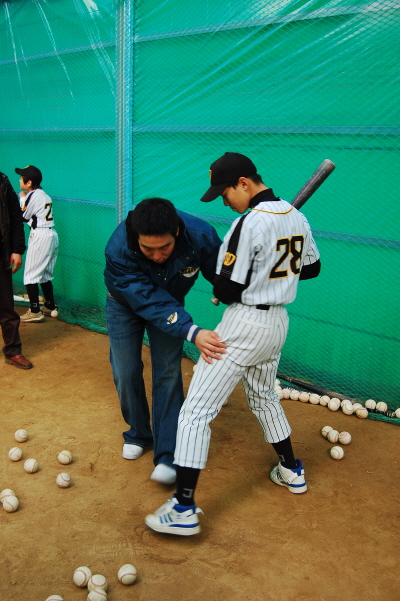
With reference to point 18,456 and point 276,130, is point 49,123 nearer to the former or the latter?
point 276,130

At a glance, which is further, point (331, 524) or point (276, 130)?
point (276, 130)

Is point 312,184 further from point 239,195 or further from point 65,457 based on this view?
point 65,457

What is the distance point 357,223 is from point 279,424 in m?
2.25

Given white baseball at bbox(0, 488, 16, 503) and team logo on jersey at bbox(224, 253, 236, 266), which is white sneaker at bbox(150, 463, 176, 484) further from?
team logo on jersey at bbox(224, 253, 236, 266)

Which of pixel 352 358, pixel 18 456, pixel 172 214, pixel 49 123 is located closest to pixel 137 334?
pixel 172 214

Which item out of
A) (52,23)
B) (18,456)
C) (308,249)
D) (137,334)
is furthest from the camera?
(52,23)

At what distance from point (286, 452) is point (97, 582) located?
54.0 inches

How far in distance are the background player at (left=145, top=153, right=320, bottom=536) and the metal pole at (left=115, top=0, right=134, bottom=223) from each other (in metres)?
3.41

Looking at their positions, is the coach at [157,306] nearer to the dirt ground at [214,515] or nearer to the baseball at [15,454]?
the dirt ground at [214,515]

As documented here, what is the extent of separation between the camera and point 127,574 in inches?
110

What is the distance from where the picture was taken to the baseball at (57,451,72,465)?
12.8 feet

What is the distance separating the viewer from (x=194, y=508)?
3094mm

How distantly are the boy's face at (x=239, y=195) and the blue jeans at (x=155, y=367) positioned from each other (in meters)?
0.96

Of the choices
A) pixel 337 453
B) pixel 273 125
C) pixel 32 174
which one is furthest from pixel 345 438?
pixel 32 174
